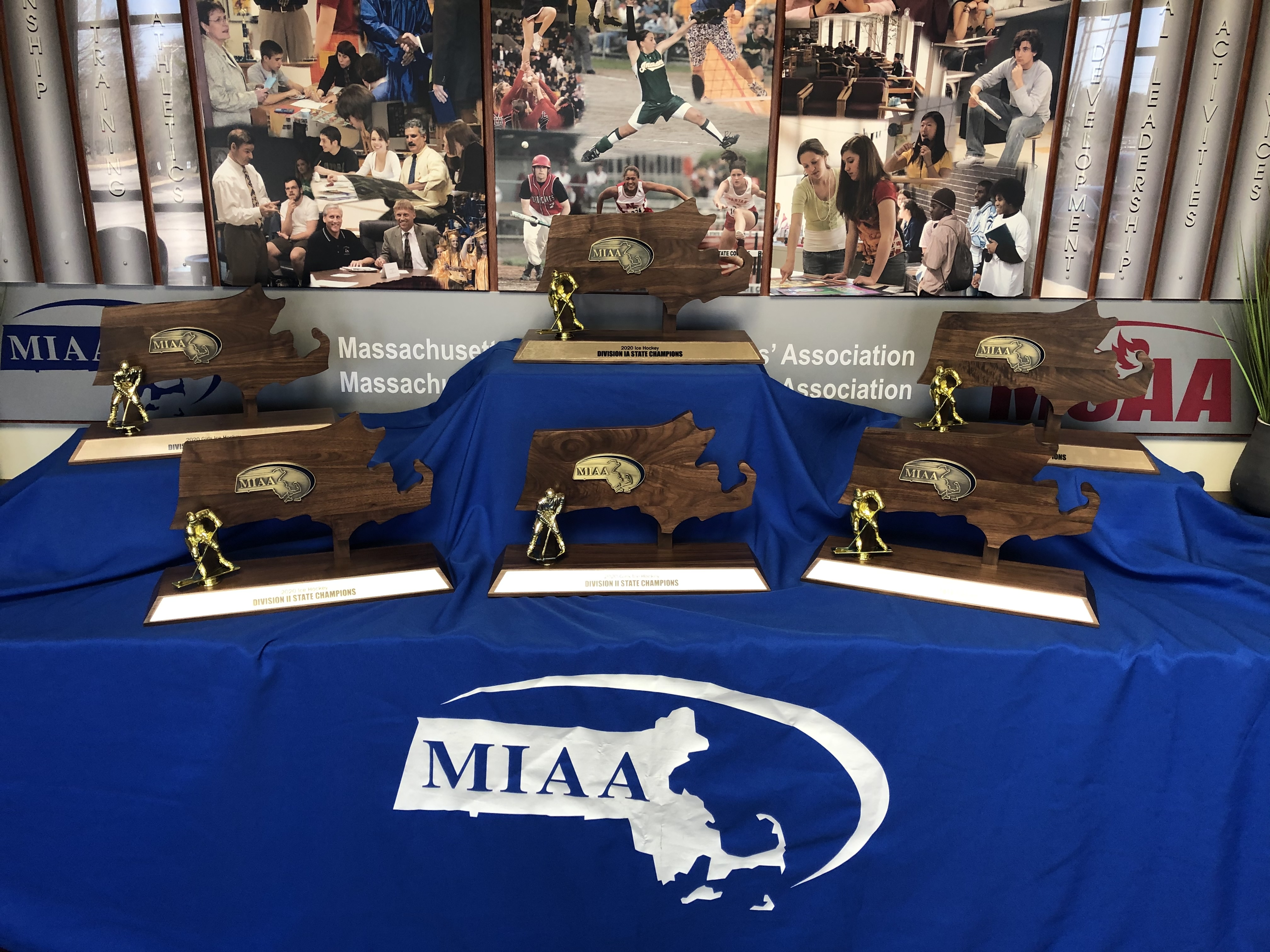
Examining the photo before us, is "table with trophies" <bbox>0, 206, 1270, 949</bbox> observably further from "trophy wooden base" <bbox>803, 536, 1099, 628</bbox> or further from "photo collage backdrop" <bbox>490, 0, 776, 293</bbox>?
"photo collage backdrop" <bbox>490, 0, 776, 293</bbox>

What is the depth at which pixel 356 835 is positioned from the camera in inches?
63.7

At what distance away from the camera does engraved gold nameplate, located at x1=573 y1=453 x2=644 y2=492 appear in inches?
69.3

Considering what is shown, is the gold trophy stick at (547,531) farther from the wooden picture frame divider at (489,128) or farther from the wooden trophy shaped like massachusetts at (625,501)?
the wooden picture frame divider at (489,128)

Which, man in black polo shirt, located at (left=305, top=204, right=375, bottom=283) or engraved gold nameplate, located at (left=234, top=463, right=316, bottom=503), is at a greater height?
man in black polo shirt, located at (left=305, top=204, right=375, bottom=283)

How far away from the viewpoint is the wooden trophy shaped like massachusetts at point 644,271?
6.79ft

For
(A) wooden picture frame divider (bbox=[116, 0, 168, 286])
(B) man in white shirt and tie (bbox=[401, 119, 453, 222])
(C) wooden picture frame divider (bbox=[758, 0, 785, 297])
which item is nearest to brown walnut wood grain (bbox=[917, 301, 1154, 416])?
(C) wooden picture frame divider (bbox=[758, 0, 785, 297])

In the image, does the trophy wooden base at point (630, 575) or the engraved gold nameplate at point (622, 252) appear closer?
the trophy wooden base at point (630, 575)

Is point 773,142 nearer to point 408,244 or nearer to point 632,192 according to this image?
point 632,192

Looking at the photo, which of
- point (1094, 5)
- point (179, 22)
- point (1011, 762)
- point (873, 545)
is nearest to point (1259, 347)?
point (1094, 5)

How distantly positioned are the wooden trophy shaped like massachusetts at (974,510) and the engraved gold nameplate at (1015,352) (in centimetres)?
25

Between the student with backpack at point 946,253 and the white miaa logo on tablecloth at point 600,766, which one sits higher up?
the student with backpack at point 946,253

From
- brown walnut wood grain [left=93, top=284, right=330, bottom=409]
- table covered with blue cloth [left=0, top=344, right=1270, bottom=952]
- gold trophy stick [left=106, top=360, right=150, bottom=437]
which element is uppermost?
brown walnut wood grain [left=93, top=284, right=330, bottom=409]

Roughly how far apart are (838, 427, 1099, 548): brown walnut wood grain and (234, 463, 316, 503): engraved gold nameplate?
1110mm

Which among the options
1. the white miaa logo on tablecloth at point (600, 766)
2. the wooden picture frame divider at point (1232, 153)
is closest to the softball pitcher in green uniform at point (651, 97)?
the wooden picture frame divider at point (1232, 153)
